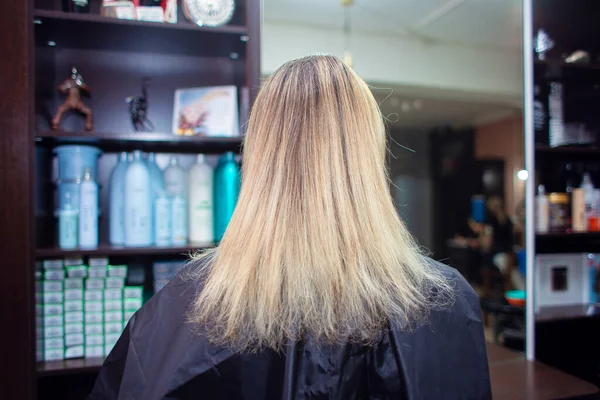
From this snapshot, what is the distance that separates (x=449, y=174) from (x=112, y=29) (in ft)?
10.2

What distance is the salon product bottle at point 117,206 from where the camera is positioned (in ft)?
5.66

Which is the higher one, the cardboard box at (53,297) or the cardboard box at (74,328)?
the cardboard box at (53,297)

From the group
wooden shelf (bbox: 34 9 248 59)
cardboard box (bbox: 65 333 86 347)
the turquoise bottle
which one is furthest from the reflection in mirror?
cardboard box (bbox: 65 333 86 347)

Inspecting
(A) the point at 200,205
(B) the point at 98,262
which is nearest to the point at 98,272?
(B) the point at 98,262

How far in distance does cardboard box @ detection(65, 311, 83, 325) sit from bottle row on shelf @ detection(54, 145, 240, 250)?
0.27m

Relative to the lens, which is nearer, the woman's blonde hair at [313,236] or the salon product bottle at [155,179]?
the woman's blonde hair at [313,236]

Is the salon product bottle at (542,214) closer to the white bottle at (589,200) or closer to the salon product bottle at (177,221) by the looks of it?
the white bottle at (589,200)

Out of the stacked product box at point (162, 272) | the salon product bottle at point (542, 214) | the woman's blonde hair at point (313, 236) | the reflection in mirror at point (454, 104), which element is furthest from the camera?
the reflection in mirror at point (454, 104)

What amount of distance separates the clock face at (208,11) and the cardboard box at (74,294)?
1185mm

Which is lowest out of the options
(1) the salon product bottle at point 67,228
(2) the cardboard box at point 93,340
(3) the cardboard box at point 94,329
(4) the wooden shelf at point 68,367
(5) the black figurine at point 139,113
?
(4) the wooden shelf at point 68,367

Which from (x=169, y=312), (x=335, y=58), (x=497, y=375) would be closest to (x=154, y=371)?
(x=169, y=312)

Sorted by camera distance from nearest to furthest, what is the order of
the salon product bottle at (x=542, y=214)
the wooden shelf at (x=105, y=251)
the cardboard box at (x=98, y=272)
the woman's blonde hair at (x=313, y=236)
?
1. the woman's blonde hair at (x=313, y=236)
2. the wooden shelf at (x=105, y=251)
3. the cardboard box at (x=98, y=272)
4. the salon product bottle at (x=542, y=214)

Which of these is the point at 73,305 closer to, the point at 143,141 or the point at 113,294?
the point at 113,294

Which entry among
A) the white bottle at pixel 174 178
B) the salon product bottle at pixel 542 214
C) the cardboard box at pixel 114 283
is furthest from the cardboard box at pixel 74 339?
the salon product bottle at pixel 542 214
